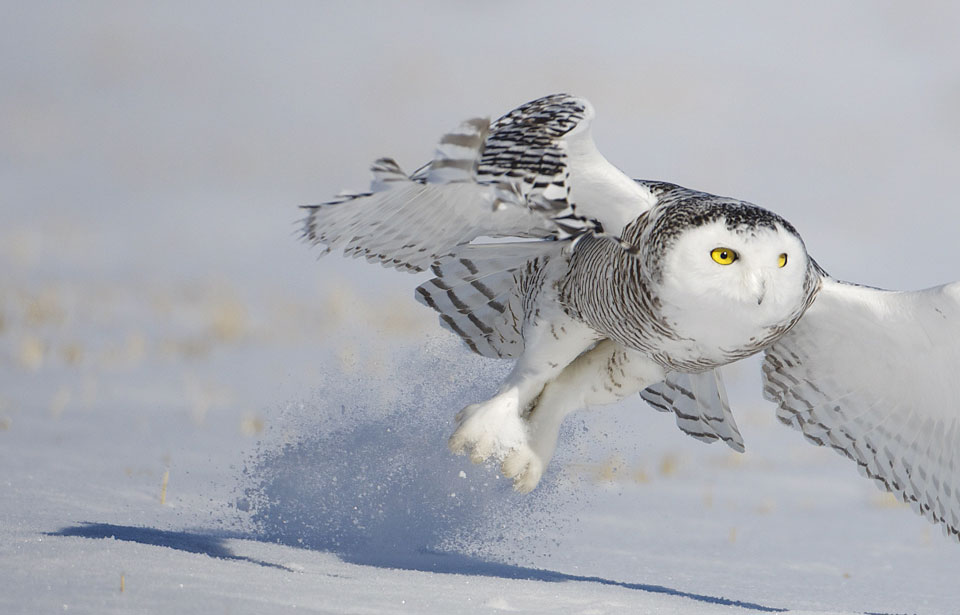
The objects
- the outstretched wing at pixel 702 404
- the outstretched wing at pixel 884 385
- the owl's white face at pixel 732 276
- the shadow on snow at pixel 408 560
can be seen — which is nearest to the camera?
the owl's white face at pixel 732 276

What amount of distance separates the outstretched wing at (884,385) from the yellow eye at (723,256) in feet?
2.36

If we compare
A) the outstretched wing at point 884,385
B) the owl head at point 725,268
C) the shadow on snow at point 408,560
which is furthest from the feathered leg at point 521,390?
the outstretched wing at point 884,385

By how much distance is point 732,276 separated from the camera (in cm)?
346

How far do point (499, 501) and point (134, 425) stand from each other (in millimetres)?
3055

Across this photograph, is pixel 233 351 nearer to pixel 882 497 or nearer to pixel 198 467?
pixel 198 467

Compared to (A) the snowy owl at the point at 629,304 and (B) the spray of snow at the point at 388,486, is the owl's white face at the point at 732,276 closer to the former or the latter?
(A) the snowy owl at the point at 629,304

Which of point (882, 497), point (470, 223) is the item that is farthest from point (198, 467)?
point (882, 497)

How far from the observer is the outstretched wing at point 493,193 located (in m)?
3.22

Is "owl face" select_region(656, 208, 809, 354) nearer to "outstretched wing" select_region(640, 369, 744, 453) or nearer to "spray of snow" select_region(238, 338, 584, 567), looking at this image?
"outstretched wing" select_region(640, 369, 744, 453)

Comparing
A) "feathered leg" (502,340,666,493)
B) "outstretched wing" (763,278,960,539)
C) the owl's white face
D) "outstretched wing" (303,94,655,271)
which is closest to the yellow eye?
the owl's white face

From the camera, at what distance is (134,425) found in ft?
22.2

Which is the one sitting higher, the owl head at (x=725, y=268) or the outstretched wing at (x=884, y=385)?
the owl head at (x=725, y=268)

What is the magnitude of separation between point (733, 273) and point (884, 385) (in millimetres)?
1184

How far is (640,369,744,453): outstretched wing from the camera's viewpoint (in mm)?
4602
